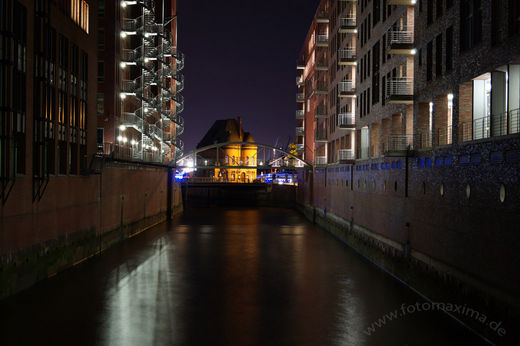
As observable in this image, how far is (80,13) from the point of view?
25703 millimetres

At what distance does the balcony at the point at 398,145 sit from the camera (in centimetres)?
2177

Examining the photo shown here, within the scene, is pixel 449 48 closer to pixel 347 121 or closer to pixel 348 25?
pixel 348 25

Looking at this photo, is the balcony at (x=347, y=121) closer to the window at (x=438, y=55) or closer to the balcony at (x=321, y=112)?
the balcony at (x=321, y=112)

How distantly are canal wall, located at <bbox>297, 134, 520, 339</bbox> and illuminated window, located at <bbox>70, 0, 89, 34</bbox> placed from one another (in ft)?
55.5

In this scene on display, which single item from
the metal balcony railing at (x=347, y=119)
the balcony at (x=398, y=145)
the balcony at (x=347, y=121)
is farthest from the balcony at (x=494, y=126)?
the metal balcony railing at (x=347, y=119)

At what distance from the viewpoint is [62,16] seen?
22.9 metres

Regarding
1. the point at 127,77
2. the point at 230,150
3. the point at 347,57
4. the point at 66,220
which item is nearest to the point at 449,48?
the point at 66,220

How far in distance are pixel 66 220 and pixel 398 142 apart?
16163 millimetres

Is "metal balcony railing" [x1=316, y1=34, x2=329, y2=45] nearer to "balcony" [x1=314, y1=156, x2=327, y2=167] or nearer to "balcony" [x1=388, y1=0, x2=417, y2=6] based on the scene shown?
"balcony" [x1=314, y1=156, x2=327, y2=167]

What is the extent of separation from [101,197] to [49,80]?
361 inches

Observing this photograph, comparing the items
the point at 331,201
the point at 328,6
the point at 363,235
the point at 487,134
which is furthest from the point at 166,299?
the point at 328,6

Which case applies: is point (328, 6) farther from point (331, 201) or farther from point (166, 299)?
point (166, 299)

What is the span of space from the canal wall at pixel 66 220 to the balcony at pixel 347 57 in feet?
56.7

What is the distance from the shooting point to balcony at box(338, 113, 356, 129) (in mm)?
36094
